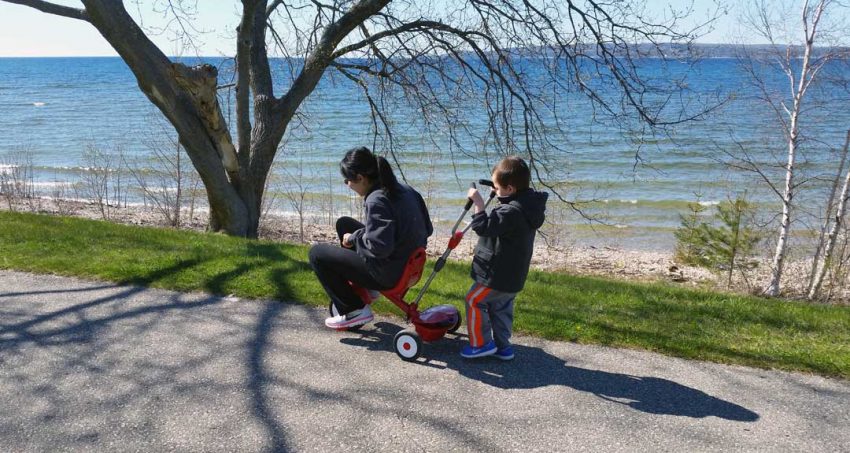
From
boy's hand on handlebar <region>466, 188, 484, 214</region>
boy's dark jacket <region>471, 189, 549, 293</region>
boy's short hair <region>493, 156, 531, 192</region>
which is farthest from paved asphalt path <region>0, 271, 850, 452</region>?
boy's short hair <region>493, 156, 531, 192</region>

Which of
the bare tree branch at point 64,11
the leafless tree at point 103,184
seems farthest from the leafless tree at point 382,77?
the leafless tree at point 103,184

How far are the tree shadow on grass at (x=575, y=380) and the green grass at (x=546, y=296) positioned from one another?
56 cm

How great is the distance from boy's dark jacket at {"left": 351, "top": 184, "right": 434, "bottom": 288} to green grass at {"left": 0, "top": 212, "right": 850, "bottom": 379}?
44.6 inches

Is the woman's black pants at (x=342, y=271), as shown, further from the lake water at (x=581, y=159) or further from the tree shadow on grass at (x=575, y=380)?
the lake water at (x=581, y=159)

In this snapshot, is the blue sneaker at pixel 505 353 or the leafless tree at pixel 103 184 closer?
the blue sneaker at pixel 505 353

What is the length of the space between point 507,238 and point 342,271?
124cm

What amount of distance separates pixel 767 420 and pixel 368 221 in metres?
2.69

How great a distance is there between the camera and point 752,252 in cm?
1038

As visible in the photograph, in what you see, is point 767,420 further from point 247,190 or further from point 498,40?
point 247,190

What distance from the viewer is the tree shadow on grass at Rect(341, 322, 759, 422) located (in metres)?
4.02

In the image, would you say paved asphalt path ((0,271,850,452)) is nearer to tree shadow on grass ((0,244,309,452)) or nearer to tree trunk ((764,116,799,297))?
tree shadow on grass ((0,244,309,452))

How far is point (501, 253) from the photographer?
14.3 ft

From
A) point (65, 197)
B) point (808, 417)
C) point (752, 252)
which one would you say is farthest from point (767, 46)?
point (65, 197)

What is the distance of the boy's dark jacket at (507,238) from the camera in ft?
13.8
